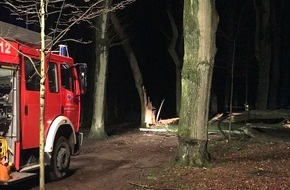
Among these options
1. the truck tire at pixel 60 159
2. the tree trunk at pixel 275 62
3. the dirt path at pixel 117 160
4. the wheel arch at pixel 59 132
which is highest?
the tree trunk at pixel 275 62

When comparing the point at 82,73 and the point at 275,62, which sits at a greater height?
the point at 275,62

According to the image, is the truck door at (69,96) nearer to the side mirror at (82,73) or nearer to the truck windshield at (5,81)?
the side mirror at (82,73)

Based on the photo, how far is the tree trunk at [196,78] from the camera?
1168 cm

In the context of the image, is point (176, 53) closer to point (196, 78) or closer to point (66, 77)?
point (66, 77)

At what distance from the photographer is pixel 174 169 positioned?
11.5 metres

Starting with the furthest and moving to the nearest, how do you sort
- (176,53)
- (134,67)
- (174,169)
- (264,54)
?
(176,53) → (264,54) → (134,67) → (174,169)

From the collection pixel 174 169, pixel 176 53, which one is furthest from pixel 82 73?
pixel 176 53

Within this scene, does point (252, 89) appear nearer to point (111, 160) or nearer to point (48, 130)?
point (111, 160)

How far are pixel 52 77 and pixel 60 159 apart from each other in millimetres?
1996

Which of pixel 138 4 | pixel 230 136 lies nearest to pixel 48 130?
pixel 230 136

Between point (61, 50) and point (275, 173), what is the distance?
601 cm

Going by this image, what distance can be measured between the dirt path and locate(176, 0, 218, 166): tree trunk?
1.49 meters

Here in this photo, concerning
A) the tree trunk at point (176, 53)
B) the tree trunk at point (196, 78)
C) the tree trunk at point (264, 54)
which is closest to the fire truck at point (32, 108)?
the tree trunk at point (196, 78)

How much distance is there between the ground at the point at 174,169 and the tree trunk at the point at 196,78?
51 cm
